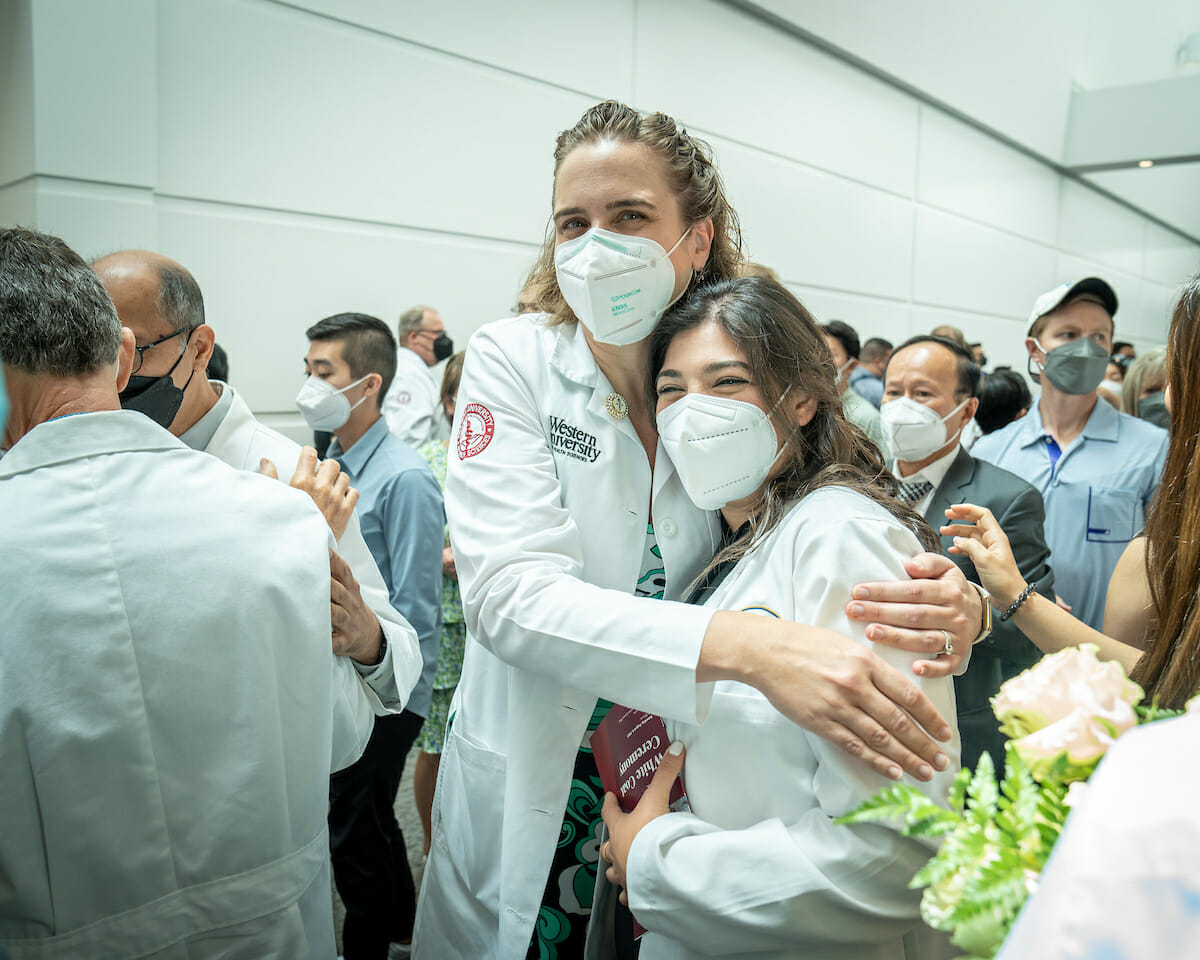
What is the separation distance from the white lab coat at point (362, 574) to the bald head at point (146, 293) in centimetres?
20

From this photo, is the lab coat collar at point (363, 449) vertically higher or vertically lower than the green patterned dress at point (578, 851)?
higher

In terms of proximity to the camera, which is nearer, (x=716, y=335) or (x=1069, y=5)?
(x=716, y=335)

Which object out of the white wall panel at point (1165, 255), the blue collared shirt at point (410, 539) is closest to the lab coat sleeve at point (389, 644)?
the blue collared shirt at point (410, 539)

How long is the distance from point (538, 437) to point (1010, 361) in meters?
9.23

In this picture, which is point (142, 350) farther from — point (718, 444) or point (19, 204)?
point (19, 204)

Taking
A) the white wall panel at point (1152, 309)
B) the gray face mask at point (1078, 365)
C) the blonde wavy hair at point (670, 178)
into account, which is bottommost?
the gray face mask at point (1078, 365)

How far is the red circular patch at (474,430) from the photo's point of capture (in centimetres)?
132

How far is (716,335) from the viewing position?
4.36 ft

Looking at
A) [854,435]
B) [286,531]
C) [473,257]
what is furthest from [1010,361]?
[286,531]

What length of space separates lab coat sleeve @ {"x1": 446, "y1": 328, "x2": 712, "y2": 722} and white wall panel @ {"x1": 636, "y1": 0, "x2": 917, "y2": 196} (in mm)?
4214

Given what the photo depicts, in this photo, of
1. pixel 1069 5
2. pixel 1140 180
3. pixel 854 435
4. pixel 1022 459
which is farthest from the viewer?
pixel 1140 180

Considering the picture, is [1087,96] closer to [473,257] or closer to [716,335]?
[473,257]

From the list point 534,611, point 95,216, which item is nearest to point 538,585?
point 534,611

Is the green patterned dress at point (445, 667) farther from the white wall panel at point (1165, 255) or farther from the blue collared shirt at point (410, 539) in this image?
the white wall panel at point (1165, 255)
